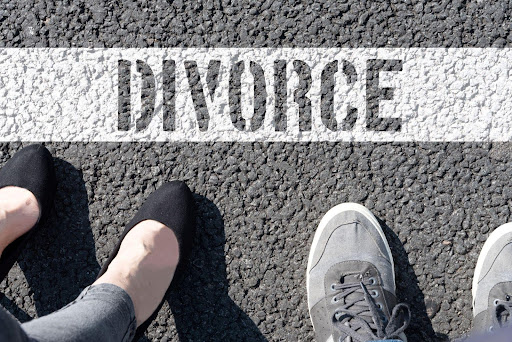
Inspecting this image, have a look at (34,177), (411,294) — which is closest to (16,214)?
(34,177)

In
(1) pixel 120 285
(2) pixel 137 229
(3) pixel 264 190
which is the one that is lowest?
(1) pixel 120 285

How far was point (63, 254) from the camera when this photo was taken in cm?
198

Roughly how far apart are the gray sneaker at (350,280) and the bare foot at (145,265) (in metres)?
0.60

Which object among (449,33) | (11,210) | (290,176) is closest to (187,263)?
(290,176)

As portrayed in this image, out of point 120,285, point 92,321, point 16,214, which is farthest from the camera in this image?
point 16,214

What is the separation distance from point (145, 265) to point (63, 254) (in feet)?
1.24

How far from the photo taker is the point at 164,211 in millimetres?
1935

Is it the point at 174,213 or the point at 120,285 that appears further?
the point at 174,213

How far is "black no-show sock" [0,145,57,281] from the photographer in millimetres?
1923

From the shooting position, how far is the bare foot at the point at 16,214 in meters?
1.88

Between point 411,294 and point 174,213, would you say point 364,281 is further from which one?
point 174,213

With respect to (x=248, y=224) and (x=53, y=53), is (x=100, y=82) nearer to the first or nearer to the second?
(x=53, y=53)

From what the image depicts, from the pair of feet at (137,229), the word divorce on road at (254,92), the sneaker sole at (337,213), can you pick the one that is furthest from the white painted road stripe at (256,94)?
the sneaker sole at (337,213)

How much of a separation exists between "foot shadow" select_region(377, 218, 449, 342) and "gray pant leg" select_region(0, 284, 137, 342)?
42.6 inches
